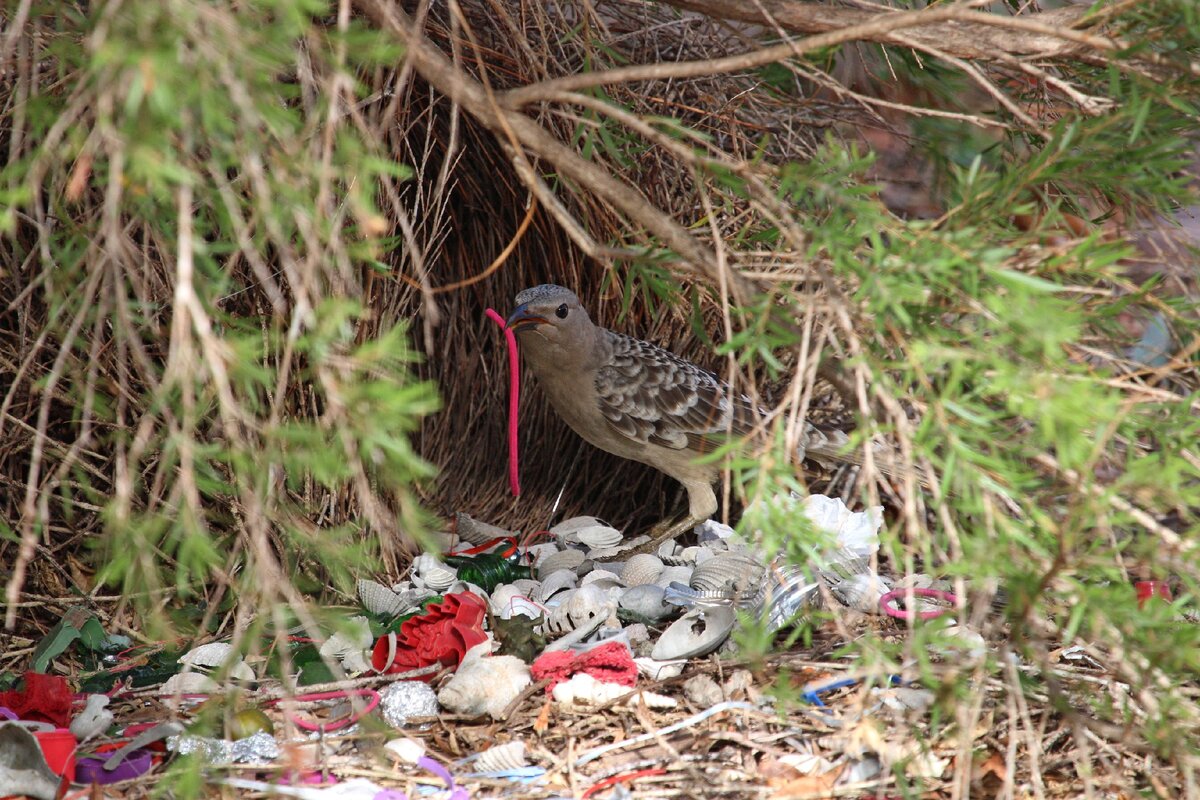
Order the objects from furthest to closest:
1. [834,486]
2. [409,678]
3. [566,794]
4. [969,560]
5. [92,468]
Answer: [834,486] → [92,468] → [409,678] → [566,794] → [969,560]

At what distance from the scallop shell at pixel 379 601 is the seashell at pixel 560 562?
17.7 inches

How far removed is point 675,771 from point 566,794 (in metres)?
0.18

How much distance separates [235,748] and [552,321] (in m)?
1.55

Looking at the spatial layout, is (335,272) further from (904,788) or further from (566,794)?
(904,788)

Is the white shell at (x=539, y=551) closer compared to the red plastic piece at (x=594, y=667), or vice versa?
the red plastic piece at (x=594, y=667)

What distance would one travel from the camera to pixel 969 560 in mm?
1388

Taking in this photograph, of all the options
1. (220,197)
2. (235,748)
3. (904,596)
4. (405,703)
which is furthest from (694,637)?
(220,197)

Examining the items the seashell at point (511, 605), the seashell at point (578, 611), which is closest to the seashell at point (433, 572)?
the seashell at point (511, 605)

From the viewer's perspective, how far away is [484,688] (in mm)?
1912

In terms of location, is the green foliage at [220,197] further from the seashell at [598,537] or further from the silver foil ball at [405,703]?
the seashell at [598,537]

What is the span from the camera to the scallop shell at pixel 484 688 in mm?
1912

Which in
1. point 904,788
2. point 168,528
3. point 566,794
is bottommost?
point 566,794

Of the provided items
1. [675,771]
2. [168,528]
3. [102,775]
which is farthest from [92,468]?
[675,771]

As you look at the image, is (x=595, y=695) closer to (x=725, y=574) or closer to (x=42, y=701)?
(x=725, y=574)
